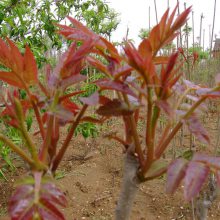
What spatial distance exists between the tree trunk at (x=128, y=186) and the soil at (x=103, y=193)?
4.74ft

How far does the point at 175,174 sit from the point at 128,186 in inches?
3.6

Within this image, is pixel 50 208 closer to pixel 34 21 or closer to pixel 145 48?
pixel 145 48

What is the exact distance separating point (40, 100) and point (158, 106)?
15 centimetres

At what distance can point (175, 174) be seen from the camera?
1.17 feet

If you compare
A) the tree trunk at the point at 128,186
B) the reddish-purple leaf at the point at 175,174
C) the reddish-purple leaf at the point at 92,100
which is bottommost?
the tree trunk at the point at 128,186

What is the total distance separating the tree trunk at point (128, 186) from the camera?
0.43 m

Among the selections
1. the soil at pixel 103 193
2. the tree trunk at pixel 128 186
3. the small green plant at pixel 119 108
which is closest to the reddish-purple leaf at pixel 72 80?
the small green plant at pixel 119 108

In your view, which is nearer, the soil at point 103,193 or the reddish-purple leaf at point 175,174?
the reddish-purple leaf at point 175,174

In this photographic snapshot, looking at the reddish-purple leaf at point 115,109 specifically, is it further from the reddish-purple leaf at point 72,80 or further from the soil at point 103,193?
the soil at point 103,193

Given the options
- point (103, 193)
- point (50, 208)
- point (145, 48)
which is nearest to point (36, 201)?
point (50, 208)

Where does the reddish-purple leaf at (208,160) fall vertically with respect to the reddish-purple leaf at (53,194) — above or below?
above

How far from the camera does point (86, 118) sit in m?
0.49

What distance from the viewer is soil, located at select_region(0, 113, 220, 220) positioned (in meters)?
2.22

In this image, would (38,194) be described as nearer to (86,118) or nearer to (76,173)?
(86,118)
